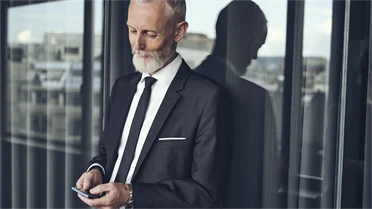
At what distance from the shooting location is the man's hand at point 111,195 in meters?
1.86

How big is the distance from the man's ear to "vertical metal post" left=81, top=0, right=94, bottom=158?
0.54m

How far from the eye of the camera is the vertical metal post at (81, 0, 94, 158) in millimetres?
2439

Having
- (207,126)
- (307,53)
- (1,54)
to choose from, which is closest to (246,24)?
(307,53)

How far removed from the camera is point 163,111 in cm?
198

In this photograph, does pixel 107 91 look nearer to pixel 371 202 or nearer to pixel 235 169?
pixel 235 169

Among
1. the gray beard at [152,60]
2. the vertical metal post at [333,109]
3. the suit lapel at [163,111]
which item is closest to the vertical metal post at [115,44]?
the gray beard at [152,60]

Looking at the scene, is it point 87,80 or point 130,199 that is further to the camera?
point 87,80

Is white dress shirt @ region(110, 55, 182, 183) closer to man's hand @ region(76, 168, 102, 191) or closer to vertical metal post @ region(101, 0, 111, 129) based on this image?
man's hand @ region(76, 168, 102, 191)

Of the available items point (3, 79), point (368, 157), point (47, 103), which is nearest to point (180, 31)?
point (368, 157)

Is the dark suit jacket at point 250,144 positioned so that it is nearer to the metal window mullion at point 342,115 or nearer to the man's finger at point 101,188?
the metal window mullion at point 342,115

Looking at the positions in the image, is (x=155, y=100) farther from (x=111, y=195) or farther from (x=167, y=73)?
(x=111, y=195)

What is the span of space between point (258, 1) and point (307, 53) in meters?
0.25

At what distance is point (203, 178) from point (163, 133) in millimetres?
218

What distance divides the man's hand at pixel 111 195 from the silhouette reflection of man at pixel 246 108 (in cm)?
38
